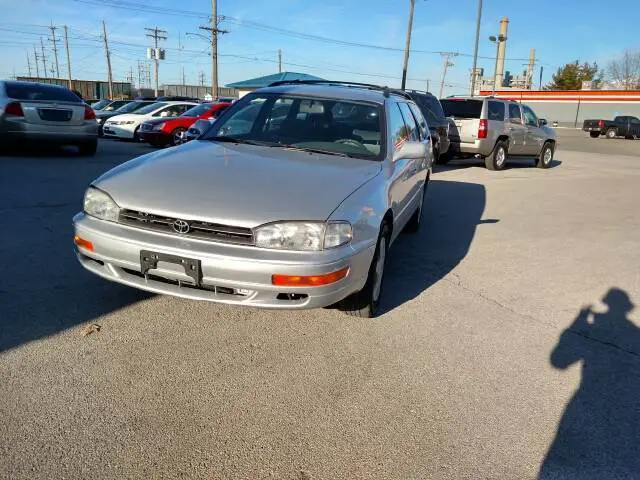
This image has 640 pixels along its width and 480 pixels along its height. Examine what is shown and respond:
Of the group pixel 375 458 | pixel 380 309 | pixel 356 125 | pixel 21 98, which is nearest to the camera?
pixel 375 458

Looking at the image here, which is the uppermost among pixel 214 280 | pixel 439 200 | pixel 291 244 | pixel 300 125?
pixel 300 125

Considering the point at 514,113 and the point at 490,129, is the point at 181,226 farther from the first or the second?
the point at 514,113

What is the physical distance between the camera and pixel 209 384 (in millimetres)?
2814

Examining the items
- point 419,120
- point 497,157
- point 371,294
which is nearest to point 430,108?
point 497,157

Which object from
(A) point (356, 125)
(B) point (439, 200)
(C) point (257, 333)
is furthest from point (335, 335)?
(B) point (439, 200)

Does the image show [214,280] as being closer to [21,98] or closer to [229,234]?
[229,234]

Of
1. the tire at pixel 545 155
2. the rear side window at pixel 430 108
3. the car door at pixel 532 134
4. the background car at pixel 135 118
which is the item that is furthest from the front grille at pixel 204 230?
the background car at pixel 135 118

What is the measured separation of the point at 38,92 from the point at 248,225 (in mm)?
9915

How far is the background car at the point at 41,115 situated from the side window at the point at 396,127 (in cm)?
835

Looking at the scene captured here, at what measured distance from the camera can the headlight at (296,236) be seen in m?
2.90

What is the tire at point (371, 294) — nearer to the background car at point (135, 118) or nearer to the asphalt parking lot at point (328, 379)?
the asphalt parking lot at point (328, 379)

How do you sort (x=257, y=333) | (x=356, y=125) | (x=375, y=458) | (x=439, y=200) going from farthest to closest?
(x=439, y=200), (x=356, y=125), (x=257, y=333), (x=375, y=458)

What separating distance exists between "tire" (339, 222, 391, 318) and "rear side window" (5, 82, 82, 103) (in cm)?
957

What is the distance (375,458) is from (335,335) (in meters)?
1.20
